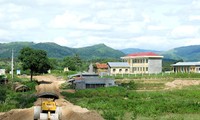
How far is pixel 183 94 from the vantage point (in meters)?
44.2

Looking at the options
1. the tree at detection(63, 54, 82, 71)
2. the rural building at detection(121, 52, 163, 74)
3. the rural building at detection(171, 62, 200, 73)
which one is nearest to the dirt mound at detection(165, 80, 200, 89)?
the rural building at detection(121, 52, 163, 74)

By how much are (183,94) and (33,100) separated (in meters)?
17.6

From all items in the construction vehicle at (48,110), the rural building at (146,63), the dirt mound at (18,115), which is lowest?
the dirt mound at (18,115)

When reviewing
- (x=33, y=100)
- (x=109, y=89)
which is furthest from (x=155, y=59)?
(x=33, y=100)

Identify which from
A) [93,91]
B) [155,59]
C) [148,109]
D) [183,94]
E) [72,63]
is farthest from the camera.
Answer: [72,63]

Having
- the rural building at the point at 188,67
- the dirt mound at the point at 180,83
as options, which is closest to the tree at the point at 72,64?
the rural building at the point at 188,67

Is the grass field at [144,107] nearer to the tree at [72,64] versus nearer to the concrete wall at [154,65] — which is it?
the concrete wall at [154,65]

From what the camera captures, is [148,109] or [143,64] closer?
[148,109]

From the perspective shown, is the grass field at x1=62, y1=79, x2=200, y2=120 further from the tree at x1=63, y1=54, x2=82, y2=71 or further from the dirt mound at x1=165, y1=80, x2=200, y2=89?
the tree at x1=63, y1=54, x2=82, y2=71

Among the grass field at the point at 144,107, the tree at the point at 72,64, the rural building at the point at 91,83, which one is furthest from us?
the tree at the point at 72,64

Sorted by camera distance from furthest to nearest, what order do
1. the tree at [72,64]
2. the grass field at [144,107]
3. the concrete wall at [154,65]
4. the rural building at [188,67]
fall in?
the tree at [72,64] < the rural building at [188,67] < the concrete wall at [154,65] < the grass field at [144,107]

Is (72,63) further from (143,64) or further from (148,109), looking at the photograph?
(148,109)

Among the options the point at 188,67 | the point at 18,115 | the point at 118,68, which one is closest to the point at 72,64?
the point at 118,68

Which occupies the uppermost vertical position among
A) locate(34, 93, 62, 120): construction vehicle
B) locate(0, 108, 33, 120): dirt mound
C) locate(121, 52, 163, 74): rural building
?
locate(121, 52, 163, 74): rural building
